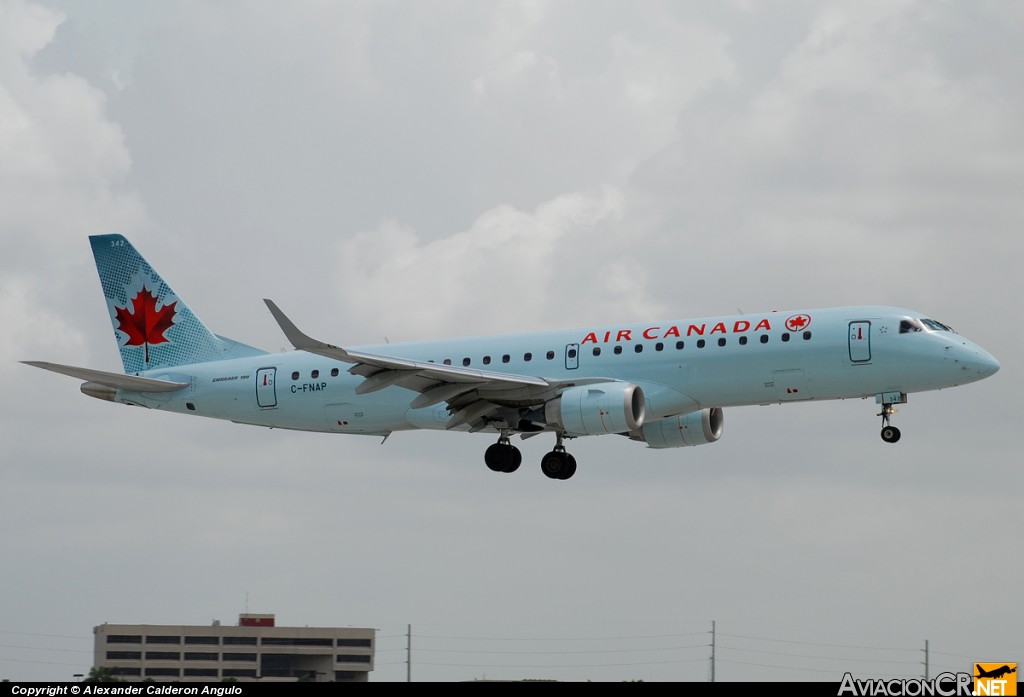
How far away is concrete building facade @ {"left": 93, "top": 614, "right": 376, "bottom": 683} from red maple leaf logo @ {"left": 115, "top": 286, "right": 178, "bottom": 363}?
38.2 metres

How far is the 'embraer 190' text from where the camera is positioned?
55.3 m

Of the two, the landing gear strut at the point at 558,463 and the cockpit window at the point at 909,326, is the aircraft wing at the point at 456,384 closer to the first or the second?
the landing gear strut at the point at 558,463

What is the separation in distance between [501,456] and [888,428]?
13.8 meters

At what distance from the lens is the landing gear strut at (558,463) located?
60.6m

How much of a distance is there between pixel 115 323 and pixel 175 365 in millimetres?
4109

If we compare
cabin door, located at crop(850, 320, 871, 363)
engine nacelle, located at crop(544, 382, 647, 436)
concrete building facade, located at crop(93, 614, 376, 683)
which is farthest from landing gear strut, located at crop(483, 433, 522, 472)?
concrete building facade, located at crop(93, 614, 376, 683)

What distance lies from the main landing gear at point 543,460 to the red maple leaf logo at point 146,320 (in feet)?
48.9

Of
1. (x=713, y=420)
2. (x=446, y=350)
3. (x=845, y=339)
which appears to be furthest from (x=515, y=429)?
(x=845, y=339)

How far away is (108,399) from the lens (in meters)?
64.6

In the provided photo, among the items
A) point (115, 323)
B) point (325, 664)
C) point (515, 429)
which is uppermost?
point (115, 323)

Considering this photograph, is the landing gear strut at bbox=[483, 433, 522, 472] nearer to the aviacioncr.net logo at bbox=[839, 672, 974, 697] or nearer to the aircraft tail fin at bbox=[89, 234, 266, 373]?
the aircraft tail fin at bbox=[89, 234, 266, 373]

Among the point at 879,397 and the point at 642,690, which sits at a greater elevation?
the point at 879,397

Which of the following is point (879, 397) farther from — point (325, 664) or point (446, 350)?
point (325, 664)

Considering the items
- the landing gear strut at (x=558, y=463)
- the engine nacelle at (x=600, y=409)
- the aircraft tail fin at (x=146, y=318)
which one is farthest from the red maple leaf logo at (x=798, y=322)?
the aircraft tail fin at (x=146, y=318)
